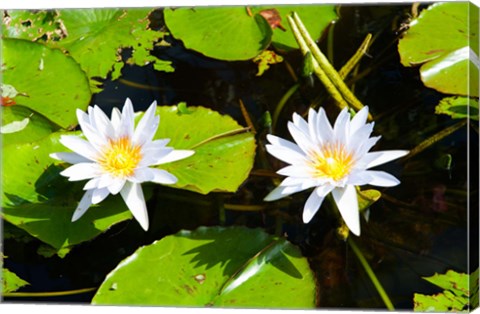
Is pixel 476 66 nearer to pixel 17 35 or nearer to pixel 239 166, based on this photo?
pixel 239 166

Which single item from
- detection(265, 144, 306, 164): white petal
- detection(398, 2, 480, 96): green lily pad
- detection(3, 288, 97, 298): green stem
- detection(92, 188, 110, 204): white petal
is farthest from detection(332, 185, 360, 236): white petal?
detection(3, 288, 97, 298): green stem

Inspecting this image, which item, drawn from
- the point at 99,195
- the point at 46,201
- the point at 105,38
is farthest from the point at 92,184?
the point at 105,38

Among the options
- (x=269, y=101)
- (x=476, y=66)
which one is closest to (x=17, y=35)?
(x=269, y=101)

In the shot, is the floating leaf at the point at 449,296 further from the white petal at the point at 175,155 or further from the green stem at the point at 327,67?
the white petal at the point at 175,155

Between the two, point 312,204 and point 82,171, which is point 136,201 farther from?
point 312,204

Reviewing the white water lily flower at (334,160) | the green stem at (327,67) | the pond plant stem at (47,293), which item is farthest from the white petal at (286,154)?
the pond plant stem at (47,293)
